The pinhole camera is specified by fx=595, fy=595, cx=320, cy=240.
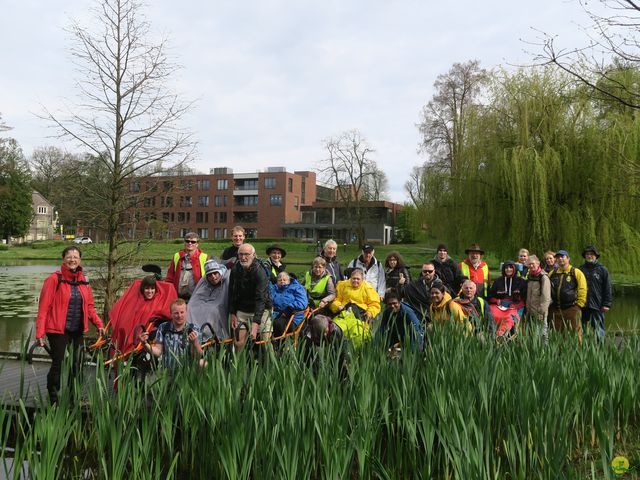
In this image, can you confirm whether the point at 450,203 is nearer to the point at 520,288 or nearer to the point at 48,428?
the point at 520,288

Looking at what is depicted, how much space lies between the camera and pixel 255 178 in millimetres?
82875

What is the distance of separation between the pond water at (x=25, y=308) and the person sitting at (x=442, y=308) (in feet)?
9.34

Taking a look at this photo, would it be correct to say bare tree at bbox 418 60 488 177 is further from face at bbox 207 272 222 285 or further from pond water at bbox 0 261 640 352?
face at bbox 207 272 222 285

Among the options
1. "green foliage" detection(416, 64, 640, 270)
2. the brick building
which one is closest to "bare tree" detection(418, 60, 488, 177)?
"green foliage" detection(416, 64, 640, 270)

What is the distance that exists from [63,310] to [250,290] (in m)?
1.79

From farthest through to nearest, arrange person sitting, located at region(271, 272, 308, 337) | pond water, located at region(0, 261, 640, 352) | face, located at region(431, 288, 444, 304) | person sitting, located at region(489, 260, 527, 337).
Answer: pond water, located at region(0, 261, 640, 352)
person sitting, located at region(489, 260, 527, 337)
person sitting, located at region(271, 272, 308, 337)
face, located at region(431, 288, 444, 304)

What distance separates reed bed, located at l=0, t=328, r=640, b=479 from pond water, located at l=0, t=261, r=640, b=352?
4.32 m

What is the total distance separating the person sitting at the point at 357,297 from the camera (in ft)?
21.5

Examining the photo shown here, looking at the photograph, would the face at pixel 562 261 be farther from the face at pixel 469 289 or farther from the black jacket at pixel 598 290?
the face at pixel 469 289

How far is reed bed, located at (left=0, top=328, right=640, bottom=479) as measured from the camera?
2.91m

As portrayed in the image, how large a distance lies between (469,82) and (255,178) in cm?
5071

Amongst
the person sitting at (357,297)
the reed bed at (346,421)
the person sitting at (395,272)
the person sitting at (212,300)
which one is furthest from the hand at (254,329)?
the person sitting at (395,272)

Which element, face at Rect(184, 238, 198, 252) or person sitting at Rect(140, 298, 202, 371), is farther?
face at Rect(184, 238, 198, 252)

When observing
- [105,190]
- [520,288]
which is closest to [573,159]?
[520,288]
